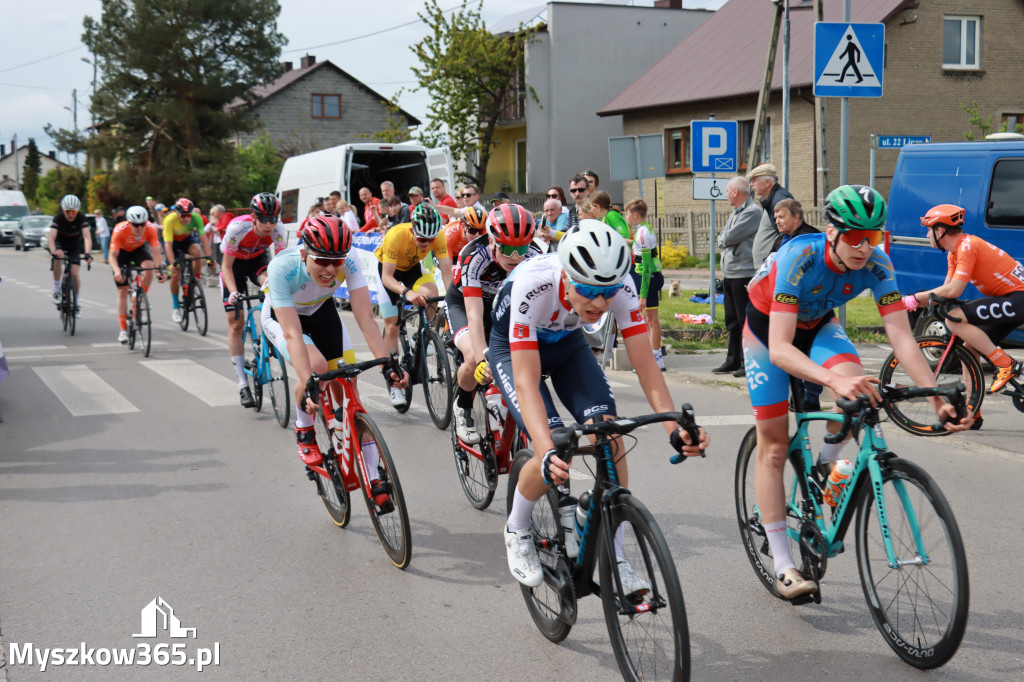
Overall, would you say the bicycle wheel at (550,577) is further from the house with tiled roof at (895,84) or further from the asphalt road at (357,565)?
the house with tiled roof at (895,84)

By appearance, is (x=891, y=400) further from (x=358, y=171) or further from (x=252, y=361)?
(x=358, y=171)

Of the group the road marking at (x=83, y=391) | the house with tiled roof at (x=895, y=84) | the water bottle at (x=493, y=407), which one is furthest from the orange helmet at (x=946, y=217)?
the house with tiled roof at (x=895, y=84)

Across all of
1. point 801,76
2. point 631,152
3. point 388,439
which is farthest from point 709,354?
point 801,76

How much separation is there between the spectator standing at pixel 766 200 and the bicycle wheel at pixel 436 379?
11.5 ft

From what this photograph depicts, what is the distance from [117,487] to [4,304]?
17.3 m

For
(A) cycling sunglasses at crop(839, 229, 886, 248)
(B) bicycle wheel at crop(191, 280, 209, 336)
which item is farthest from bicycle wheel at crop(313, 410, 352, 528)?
(B) bicycle wheel at crop(191, 280, 209, 336)

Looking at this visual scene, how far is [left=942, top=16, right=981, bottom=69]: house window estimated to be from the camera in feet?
109

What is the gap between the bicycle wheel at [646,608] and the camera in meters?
3.36

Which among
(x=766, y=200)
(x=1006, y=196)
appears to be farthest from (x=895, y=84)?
(x=766, y=200)

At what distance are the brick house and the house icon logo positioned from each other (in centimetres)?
6312

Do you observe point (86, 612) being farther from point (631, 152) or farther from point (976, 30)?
point (976, 30)

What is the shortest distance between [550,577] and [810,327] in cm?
161

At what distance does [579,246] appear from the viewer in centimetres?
367

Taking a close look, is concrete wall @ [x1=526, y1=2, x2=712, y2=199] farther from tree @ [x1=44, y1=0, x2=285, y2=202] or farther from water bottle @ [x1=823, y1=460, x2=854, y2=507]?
water bottle @ [x1=823, y1=460, x2=854, y2=507]
